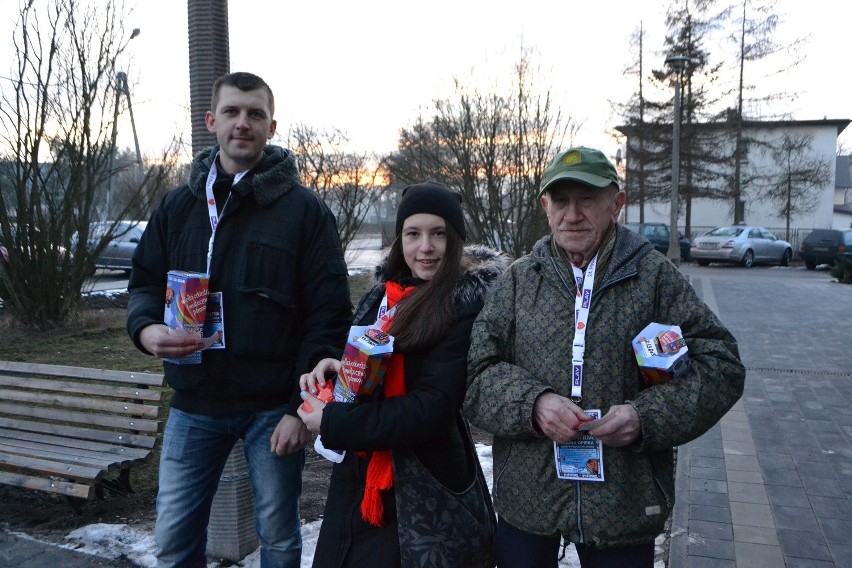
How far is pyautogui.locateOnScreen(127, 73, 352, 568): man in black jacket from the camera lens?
105 inches

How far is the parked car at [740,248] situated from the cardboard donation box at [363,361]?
90.0ft

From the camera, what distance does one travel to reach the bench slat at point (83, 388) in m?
4.49

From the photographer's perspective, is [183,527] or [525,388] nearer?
[525,388]

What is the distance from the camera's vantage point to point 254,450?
274 cm

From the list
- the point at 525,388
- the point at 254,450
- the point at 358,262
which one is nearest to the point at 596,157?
the point at 525,388

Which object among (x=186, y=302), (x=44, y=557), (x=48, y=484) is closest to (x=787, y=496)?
(x=186, y=302)

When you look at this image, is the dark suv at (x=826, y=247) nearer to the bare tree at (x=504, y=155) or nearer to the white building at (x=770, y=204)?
the white building at (x=770, y=204)

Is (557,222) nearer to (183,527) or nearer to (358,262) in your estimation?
(183,527)

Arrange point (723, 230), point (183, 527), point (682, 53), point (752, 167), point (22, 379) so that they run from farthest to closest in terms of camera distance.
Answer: point (752, 167)
point (682, 53)
point (723, 230)
point (22, 379)
point (183, 527)

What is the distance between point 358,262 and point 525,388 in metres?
22.3

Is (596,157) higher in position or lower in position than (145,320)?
higher

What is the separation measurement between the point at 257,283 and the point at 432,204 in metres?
0.72

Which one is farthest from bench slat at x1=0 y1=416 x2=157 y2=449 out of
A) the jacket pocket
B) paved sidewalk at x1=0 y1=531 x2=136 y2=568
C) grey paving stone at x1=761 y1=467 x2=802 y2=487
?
grey paving stone at x1=761 y1=467 x2=802 y2=487

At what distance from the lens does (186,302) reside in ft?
8.32
